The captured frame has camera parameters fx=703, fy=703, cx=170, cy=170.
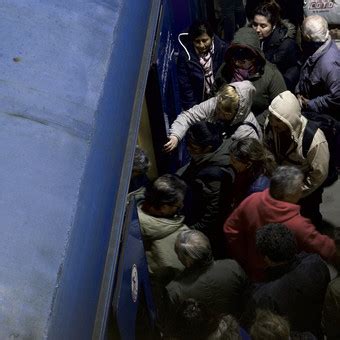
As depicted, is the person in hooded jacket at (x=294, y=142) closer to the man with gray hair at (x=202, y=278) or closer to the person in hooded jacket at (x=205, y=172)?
the person in hooded jacket at (x=205, y=172)

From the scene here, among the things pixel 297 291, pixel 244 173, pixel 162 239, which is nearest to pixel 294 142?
pixel 244 173

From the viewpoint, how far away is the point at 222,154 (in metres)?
4.29

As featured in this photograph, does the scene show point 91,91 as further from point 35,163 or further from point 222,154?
point 222,154

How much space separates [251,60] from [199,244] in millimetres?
2117

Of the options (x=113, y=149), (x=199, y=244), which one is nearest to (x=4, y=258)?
(x=113, y=149)

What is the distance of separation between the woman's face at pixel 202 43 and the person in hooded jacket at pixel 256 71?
0.31 metres

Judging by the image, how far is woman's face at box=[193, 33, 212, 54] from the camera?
549 centimetres

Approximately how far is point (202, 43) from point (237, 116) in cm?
109

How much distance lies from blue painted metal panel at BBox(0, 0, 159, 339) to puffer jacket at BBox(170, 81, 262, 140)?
1616mm

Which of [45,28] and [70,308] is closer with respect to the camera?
[70,308]

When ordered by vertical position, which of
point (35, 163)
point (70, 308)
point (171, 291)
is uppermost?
point (35, 163)

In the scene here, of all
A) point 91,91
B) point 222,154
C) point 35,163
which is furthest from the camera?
point 222,154

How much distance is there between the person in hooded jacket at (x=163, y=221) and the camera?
377 cm

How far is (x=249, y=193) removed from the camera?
4211 millimetres
